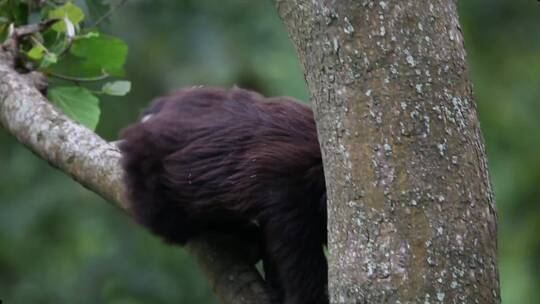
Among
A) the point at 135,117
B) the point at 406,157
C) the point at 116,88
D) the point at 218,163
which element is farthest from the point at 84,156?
the point at 135,117

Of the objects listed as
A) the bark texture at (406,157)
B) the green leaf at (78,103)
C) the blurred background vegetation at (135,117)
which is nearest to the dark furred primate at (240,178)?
the green leaf at (78,103)

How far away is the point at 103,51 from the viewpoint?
404cm

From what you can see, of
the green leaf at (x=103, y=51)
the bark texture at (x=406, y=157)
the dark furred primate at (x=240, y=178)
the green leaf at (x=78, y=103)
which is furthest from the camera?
the green leaf at (x=103, y=51)

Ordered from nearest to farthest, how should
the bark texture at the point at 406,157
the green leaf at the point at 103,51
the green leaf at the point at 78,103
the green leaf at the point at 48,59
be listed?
the bark texture at the point at 406,157
the green leaf at the point at 48,59
the green leaf at the point at 78,103
the green leaf at the point at 103,51

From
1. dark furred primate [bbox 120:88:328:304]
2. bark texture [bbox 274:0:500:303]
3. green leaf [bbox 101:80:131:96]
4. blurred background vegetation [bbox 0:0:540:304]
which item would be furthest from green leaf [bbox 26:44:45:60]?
blurred background vegetation [bbox 0:0:540:304]

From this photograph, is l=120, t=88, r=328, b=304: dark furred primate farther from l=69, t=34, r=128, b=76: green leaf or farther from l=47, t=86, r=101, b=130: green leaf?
l=69, t=34, r=128, b=76: green leaf

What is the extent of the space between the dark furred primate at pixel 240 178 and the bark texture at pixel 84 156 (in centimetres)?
7

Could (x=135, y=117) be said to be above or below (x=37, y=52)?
below

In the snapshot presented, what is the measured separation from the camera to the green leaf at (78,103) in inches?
152

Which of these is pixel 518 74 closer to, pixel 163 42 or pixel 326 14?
pixel 163 42

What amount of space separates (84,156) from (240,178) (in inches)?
19.5

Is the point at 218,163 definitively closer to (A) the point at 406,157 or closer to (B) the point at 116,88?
(B) the point at 116,88

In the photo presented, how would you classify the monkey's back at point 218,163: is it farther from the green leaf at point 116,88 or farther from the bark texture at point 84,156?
the green leaf at point 116,88

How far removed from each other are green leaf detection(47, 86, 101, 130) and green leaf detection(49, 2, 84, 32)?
21 centimetres
